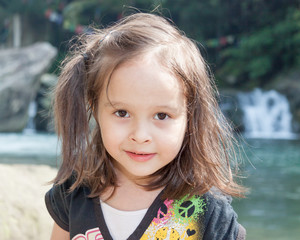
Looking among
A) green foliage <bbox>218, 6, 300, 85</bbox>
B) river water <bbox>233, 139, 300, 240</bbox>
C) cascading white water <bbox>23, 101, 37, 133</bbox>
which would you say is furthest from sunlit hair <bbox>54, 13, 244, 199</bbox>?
green foliage <bbox>218, 6, 300, 85</bbox>

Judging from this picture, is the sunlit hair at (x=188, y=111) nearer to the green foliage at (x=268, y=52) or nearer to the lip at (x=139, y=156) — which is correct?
the lip at (x=139, y=156)

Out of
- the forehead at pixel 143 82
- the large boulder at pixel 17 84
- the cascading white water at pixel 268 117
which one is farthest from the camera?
the cascading white water at pixel 268 117

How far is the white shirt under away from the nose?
0.23 m

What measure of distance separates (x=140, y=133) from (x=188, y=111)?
179mm

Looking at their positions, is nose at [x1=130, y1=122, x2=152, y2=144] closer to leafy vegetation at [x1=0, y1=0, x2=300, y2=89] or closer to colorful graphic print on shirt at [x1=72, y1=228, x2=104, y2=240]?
colorful graphic print on shirt at [x1=72, y1=228, x2=104, y2=240]

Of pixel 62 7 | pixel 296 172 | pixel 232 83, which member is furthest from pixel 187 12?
pixel 296 172

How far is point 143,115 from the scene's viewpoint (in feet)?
3.76

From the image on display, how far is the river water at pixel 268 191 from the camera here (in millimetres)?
2988

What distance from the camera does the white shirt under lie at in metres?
1.25

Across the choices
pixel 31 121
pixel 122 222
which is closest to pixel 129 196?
pixel 122 222

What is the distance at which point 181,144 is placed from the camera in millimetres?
1261

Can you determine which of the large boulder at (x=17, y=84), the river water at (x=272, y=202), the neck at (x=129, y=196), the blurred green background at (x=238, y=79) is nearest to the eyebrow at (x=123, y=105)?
the neck at (x=129, y=196)

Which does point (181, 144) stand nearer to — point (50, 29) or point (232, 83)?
point (232, 83)

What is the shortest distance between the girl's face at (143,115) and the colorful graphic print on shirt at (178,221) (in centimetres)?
13
